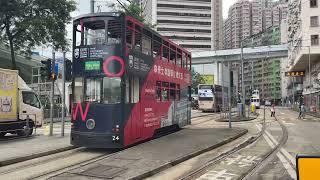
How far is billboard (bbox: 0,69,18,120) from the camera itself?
17250 mm

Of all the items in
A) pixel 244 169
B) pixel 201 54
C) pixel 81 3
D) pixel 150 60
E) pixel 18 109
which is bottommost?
pixel 244 169

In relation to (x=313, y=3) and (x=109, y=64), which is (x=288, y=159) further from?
(x=313, y=3)

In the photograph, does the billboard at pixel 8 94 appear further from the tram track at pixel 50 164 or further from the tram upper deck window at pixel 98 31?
the tram upper deck window at pixel 98 31

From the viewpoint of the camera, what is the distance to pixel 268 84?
433 ft

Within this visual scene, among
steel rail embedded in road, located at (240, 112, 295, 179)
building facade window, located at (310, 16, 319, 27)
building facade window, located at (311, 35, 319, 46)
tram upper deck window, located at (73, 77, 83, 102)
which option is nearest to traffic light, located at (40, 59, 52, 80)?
tram upper deck window, located at (73, 77, 83, 102)

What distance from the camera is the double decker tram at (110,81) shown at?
12.6 meters

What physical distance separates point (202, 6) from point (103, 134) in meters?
126

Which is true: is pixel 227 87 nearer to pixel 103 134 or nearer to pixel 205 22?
pixel 103 134

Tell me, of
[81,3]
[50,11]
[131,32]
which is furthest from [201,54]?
[131,32]

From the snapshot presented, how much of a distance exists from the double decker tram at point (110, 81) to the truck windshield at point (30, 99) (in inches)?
254

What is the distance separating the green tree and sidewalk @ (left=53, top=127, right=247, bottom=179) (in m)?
22.5

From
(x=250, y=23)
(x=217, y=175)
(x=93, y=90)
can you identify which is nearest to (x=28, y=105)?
(x=93, y=90)

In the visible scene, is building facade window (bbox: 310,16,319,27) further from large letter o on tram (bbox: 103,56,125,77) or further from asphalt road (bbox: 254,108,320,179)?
large letter o on tram (bbox: 103,56,125,77)

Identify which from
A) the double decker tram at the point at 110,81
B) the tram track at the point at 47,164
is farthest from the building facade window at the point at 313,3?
the tram track at the point at 47,164
